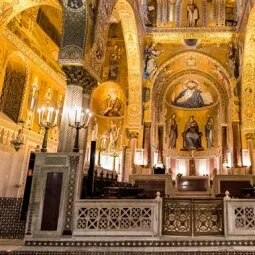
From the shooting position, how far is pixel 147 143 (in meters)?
13.9

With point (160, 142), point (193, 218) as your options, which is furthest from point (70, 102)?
point (160, 142)

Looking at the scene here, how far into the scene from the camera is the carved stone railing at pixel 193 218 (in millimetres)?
5566

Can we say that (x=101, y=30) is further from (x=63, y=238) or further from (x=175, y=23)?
(x=175, y=23)

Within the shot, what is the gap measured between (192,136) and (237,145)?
8.73 feet

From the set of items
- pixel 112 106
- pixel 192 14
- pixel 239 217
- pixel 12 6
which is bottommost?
pixel 239 217

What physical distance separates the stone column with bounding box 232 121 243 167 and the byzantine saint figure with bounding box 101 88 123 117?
5275mm

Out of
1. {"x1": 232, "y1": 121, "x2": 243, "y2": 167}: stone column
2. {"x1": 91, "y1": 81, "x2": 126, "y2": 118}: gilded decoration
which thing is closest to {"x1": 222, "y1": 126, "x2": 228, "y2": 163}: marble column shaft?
{"x1": 232, "y1": 121, "x2": 243, "y2": 167}: stone column

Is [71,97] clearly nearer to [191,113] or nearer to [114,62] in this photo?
[114,62]

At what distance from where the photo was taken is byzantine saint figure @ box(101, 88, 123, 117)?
588 inches

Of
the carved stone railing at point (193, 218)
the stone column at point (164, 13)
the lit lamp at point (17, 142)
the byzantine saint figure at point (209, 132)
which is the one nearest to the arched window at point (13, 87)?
the lit lamp at point (17, 142)

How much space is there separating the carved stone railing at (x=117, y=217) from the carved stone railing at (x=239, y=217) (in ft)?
4.04

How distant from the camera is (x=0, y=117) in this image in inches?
381

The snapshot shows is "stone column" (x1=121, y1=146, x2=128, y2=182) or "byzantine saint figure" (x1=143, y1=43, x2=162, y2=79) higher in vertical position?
"byzantine saint figure" (x1=143, y1=43, x2=162, y2=79)

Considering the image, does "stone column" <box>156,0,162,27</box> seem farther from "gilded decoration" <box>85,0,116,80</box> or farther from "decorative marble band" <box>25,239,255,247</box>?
"decorative marble band" <box>25,239,255,247</box>
